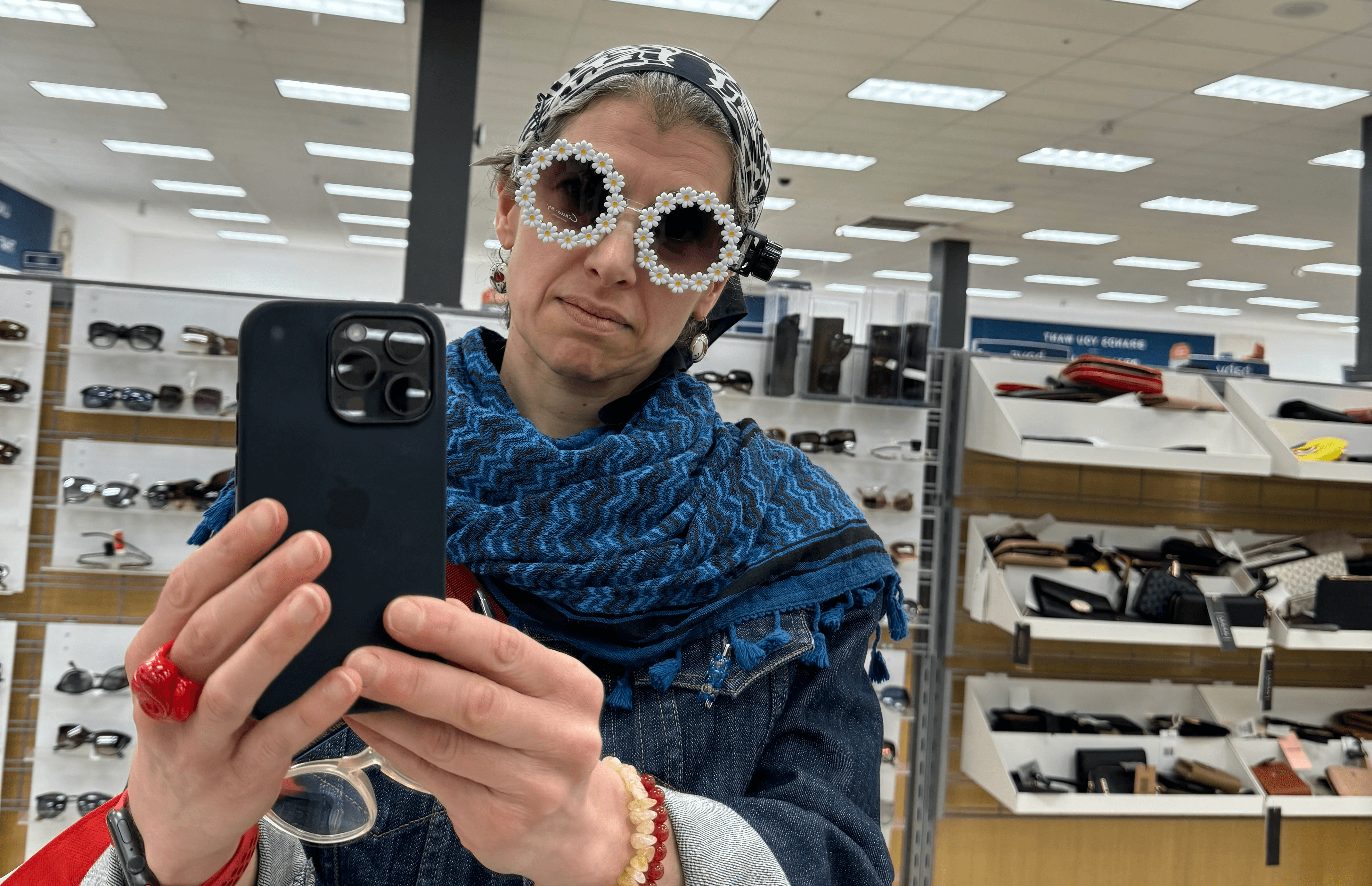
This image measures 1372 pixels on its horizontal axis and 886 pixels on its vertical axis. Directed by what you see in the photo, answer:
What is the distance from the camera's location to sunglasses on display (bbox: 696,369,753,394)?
3.58 metres

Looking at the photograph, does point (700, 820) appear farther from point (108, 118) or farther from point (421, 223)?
point (108, 118)

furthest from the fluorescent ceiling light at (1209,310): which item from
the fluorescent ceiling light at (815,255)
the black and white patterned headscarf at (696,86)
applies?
the black and white patterned headscarf at (696,86)

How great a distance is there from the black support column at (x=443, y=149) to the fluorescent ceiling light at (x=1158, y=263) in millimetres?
11612

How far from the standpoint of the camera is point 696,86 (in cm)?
99

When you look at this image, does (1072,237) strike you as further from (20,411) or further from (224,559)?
(224,559)

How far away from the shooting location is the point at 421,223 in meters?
6.19

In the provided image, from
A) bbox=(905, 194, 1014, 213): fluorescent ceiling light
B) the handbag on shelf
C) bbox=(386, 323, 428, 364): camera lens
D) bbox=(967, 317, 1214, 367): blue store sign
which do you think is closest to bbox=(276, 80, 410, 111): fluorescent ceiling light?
bbox=(905, 194, 1014, 213): fluorescent ceiling light

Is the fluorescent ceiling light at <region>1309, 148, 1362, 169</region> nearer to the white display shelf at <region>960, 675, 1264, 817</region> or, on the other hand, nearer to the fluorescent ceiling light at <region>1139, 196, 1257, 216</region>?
the fluorescent ceiling light at <region>1139, 196, 1257, 216</region>

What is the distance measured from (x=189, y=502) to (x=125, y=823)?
9.55 ft

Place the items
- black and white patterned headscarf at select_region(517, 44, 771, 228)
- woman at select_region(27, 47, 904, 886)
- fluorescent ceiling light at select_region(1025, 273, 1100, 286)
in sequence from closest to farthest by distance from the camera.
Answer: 1. woman at select_region(27, 47, 904, 886)
2. black and white patterned headscarf at select_region(517, 44, 771, 228)
3. fluorescent ceiling light at select_region(1025, 273, 1100, 286)

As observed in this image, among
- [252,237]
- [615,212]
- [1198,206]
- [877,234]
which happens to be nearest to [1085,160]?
[1198,206]

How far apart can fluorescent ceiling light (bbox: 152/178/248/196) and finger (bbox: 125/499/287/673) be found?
50.2ft

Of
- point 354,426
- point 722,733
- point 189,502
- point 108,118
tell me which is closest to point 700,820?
point 722,733

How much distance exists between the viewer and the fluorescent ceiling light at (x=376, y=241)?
18.2 m
